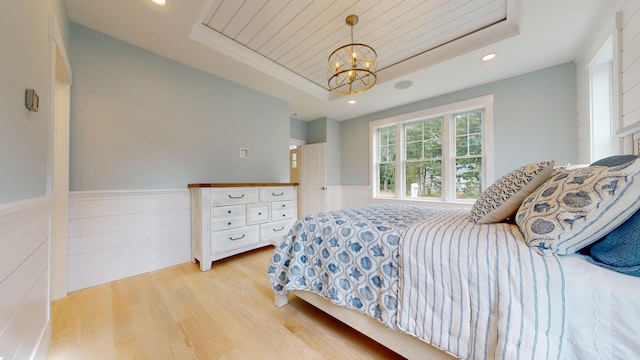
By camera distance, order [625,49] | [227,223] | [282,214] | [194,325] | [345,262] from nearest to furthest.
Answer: [345,262]
[194,325]
[625,49]
[227,223]
[282,214]

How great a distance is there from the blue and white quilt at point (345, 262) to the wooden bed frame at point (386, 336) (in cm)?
11

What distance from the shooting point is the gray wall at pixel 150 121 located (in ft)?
6.48

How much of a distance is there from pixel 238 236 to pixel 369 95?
283 centimetres

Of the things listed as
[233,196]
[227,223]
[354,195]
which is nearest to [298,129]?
[354,195]

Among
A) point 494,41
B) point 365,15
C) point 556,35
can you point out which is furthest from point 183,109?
point 556,35

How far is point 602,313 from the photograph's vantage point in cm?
64

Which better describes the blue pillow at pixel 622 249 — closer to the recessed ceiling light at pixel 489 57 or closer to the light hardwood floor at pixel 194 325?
the light hardwood floor at pixel 194 325

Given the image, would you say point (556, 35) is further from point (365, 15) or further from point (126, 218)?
point (126, 218)

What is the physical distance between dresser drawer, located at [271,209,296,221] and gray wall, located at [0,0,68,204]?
197cm

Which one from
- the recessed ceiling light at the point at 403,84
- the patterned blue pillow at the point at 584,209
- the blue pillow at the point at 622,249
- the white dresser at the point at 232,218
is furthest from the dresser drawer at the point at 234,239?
the recessed ceiling light at the point at 403,84

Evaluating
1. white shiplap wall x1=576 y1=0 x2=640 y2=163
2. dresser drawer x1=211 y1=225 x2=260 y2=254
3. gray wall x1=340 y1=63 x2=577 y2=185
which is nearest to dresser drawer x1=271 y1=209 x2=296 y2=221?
dresser drawer x1=211 y1=225 x2=260 y2=254

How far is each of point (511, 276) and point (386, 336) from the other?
2.25 ft

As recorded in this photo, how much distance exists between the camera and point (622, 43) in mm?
1605

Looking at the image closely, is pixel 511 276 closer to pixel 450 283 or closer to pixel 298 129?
pixel 450 283
